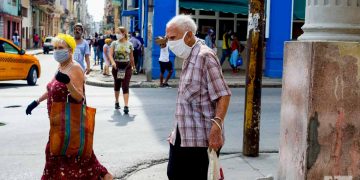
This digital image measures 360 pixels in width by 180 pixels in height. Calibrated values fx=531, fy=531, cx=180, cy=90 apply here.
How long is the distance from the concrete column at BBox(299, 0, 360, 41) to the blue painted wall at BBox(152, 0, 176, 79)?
43.8ft

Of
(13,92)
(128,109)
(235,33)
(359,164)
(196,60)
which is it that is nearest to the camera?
(196,60)

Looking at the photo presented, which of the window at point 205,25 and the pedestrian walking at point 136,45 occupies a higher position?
the window at point 205,25

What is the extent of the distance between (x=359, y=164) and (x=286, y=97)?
837 millimetres

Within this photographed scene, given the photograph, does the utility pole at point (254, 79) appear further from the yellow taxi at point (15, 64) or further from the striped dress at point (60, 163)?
the yellow taxi at point (15, 64)

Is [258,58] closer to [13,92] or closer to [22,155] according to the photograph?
[22,155]

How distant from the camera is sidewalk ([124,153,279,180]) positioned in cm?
574

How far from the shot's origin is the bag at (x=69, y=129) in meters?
4.45

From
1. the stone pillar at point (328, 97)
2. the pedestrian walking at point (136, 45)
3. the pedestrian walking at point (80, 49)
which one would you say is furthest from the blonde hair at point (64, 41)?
the pedestrian walking at point (136, 45)

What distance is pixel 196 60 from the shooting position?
3.95 metres

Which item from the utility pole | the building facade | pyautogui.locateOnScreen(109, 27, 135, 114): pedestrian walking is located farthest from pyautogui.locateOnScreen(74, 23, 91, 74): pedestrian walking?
the building facade

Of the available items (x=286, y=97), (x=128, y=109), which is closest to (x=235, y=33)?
(x=128, y=109)

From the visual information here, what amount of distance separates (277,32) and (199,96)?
15.7 m

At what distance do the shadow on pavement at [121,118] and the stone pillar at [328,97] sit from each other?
5.18 meters

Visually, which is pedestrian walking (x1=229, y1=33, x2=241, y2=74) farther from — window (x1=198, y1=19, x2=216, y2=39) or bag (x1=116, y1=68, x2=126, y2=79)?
bag (x1=116, y1=68, x2=126, y2=79)
